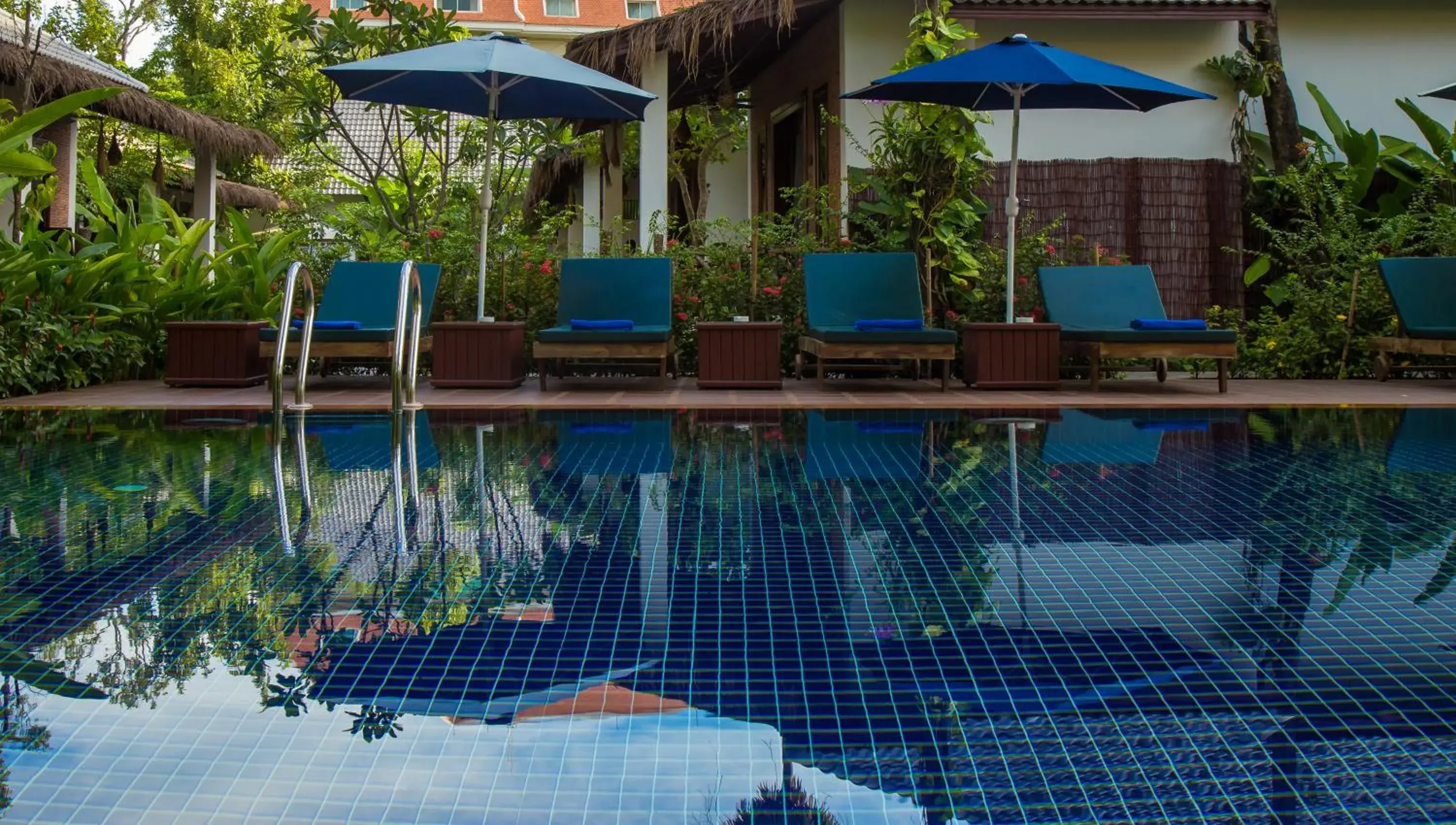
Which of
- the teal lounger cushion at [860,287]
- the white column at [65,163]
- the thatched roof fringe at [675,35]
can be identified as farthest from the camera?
the white column at [65,163]

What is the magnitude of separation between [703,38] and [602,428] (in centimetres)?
749

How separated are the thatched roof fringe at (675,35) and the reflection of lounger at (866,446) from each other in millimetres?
5299

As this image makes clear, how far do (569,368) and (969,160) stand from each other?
3.71 meters

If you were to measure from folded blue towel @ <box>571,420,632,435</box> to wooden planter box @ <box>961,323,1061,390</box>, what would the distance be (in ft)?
10.1

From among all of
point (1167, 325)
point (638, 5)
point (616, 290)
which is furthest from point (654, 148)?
point (638, 5)

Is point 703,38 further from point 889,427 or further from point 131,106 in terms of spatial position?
point 131,106

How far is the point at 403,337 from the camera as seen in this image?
702cm

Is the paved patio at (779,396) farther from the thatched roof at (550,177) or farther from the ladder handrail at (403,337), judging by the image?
the thatched roof at (550,177)

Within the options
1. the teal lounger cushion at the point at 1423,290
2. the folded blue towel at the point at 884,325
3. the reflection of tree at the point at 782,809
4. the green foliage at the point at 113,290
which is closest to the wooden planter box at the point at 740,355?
the folded blue towel at the point at 884,325

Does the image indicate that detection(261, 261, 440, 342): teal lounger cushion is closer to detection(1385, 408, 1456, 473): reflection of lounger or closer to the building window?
detection(1385, 408, 1456, 473): reflection of lounger

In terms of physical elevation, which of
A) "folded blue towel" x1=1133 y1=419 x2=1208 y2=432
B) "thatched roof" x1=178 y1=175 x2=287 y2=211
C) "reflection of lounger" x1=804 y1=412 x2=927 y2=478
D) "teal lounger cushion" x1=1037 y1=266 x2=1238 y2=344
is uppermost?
"thatched roof" x1=178 y1=175 x2=287 y2=211

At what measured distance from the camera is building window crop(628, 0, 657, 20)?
142ft

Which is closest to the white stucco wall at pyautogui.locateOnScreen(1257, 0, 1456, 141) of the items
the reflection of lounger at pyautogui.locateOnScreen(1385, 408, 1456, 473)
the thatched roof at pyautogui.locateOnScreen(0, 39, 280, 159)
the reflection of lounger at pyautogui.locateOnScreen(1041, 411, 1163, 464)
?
the reflection of lounger at pyautogui.locateOnScreen(1385, 408, 1456, 473)

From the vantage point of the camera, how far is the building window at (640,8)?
4325 centimetres
